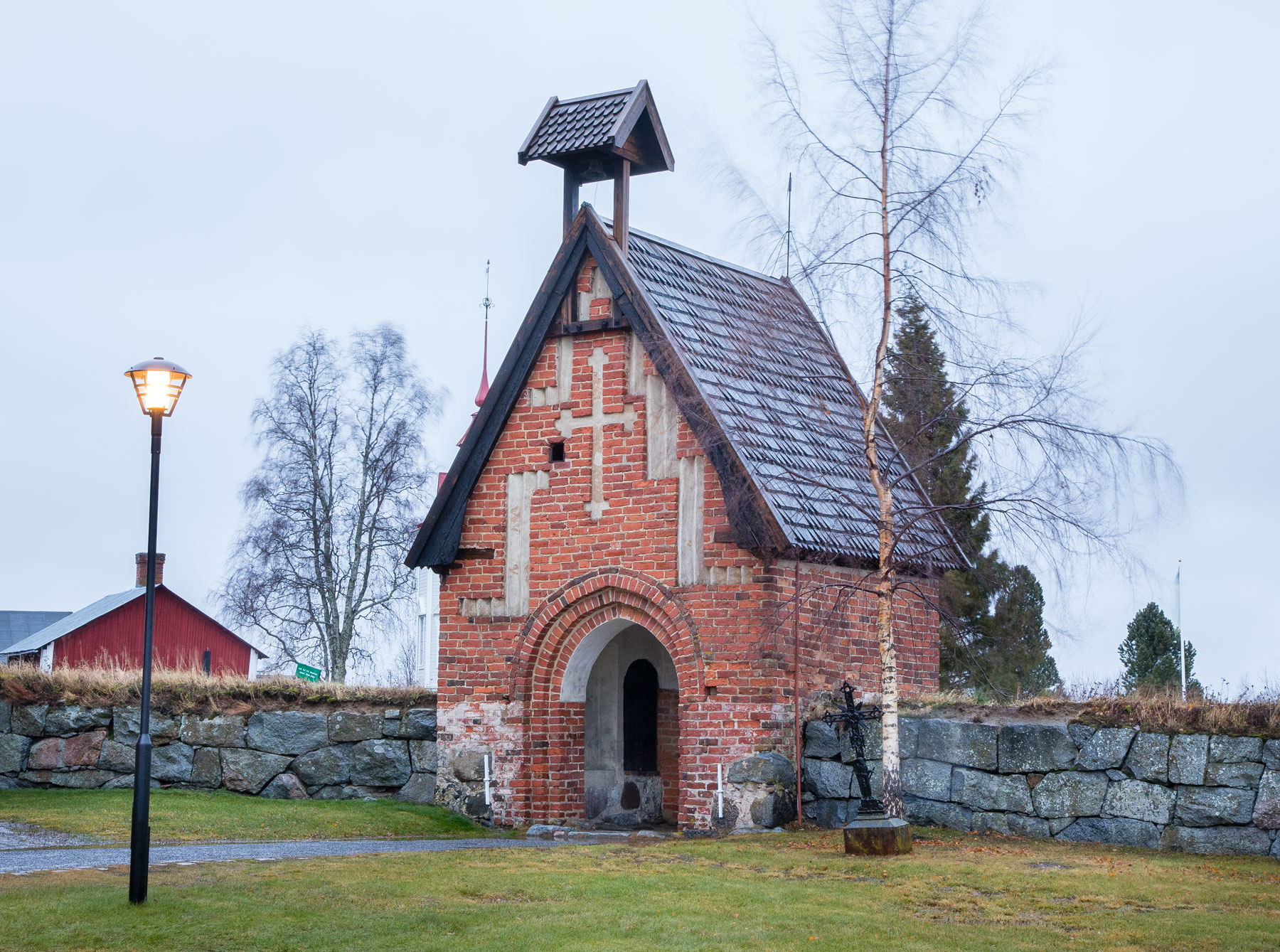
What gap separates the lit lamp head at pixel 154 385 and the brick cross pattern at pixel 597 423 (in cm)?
703

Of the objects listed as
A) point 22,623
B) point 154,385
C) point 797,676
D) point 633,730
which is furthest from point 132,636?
point 154,385

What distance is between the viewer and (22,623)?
172 ft

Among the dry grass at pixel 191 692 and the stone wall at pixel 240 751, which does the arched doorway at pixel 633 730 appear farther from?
the dry grass at pixel 191 692

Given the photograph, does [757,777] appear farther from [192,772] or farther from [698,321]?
[192,772]

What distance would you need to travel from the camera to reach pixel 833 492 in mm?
18250

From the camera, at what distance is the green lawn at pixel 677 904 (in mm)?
10023

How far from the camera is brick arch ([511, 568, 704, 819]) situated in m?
18.2

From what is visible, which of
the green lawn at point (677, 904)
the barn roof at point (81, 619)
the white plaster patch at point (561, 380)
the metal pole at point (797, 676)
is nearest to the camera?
the green lawn at point (677, 904)

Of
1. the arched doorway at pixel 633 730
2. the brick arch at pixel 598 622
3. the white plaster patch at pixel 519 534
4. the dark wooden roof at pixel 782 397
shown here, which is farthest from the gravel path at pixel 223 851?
the dark wooden roof at pixel 782 397

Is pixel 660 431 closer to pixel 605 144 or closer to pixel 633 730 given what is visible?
pixel 605 144

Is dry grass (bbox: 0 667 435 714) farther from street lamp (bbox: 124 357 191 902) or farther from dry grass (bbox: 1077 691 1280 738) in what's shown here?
dry grass (bbox: 1077 691 1280 738)

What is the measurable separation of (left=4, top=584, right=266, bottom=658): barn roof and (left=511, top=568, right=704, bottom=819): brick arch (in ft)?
86.6

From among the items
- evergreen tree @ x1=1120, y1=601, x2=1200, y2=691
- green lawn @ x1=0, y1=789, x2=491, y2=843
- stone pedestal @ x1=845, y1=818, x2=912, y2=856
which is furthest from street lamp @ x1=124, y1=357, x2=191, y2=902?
evergreen tree @ x1=1120, y1=601, x2=1200, y2=691

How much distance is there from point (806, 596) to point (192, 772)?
903 cm
